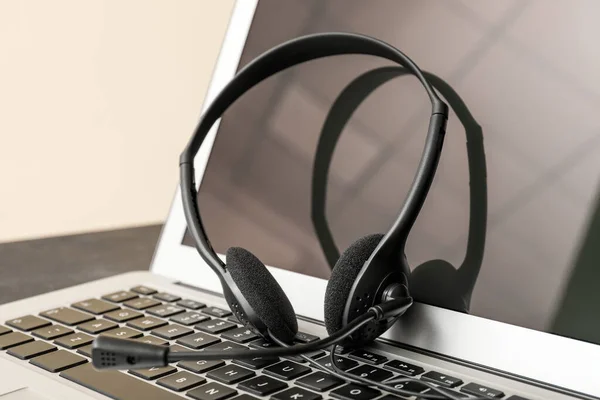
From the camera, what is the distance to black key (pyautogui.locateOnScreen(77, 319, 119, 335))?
1.74ft

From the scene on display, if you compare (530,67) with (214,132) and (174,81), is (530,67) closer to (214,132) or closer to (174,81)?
(214,132)

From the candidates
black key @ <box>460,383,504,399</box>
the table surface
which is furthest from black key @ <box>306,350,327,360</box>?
the table surface

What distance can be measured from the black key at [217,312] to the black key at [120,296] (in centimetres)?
8

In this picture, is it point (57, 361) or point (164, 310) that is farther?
point (164, 310)

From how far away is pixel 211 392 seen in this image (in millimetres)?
421

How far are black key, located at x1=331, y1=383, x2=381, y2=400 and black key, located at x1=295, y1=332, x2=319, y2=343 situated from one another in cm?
9

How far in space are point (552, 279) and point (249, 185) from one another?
11.8 inches

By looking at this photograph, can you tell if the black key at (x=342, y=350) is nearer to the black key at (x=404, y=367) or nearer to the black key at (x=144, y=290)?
the black key at (x=404, y=367)

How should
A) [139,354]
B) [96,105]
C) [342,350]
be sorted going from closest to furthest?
[139,354], [342,350], [96,105]

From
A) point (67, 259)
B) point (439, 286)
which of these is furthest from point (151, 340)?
point (67, 259)

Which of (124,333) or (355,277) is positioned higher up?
(355,277)

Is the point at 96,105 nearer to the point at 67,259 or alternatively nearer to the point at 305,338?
the point at 67,259

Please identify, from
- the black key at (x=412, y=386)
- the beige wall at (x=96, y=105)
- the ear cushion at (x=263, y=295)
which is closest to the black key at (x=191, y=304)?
the ear cushion at (x=263, y=295)

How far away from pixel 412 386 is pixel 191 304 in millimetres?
237
